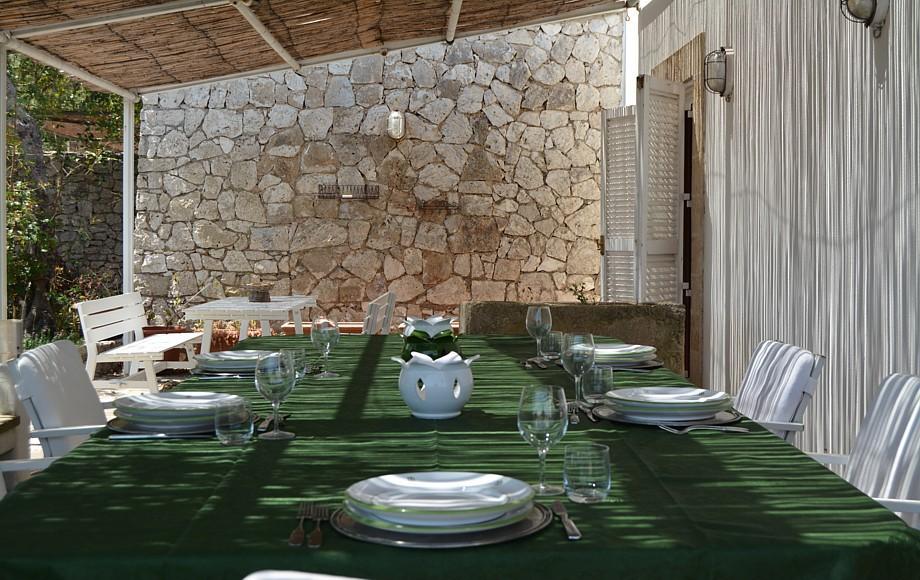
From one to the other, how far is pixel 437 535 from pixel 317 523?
0.60 feet

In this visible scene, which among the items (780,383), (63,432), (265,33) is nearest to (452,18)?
(265,33)

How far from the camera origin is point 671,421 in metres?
2.26

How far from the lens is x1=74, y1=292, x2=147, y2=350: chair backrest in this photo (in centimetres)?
609

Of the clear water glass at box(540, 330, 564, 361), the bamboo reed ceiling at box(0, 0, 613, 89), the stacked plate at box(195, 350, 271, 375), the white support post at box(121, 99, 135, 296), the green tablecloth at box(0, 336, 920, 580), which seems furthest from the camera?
the white support post at box(121, 99, 135, 296)

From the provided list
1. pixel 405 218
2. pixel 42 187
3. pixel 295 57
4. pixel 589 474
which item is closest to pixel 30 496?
pixel 589 474

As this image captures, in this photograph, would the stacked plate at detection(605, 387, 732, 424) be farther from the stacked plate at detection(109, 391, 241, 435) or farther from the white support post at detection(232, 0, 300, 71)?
the white support post at detection(232, 0, 300, 71)

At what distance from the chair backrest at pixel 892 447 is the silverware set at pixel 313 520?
1.24 meters

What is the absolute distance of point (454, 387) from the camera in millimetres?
2326

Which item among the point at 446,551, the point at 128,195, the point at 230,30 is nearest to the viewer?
the point at 446,551

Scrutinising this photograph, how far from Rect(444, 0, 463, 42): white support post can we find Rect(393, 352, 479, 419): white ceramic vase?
547 centimetres

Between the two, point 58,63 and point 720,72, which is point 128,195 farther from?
point 720,72

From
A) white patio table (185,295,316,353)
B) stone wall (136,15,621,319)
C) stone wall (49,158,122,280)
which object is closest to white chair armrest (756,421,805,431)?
white patio table (185,295,316,353)

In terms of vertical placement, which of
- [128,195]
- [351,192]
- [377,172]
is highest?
[377,172]

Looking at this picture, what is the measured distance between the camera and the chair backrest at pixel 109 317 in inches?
240
